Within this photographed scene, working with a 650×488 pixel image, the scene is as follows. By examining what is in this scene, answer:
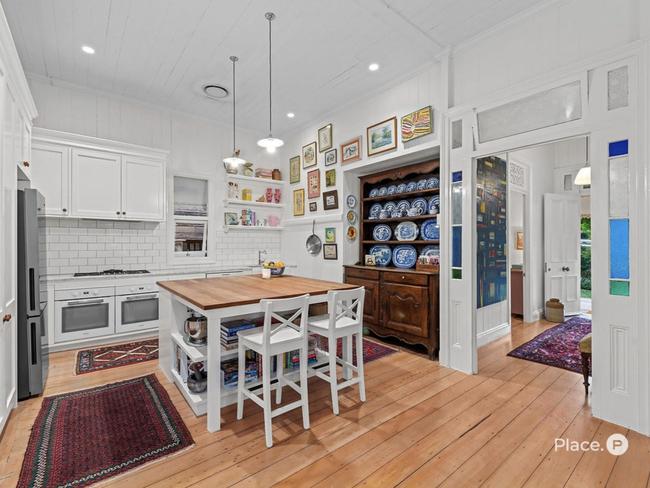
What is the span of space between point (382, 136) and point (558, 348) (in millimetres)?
3403

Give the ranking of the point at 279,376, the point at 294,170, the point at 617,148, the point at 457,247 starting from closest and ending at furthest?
1. the point at 617,148
2. the point at 279,376
3. the point at 457,247
4. the point at 294,170

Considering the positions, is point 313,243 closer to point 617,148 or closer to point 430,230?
point 430,230

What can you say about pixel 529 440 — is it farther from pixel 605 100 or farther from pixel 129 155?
pixel 129 155

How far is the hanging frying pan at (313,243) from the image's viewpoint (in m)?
5.32

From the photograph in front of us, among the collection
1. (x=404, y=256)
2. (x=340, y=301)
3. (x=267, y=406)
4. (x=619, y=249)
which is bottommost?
(x=267, y=406)

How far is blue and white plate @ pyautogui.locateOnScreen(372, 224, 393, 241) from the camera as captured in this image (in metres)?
4.77

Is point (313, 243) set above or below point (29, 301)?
above

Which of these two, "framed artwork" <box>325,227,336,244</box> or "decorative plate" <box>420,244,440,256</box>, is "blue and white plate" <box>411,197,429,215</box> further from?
"framed artwork" <box>325,227,336,244</box>

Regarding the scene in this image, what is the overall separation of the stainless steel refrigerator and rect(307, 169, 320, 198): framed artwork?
346 centimetres

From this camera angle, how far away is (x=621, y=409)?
2.35m

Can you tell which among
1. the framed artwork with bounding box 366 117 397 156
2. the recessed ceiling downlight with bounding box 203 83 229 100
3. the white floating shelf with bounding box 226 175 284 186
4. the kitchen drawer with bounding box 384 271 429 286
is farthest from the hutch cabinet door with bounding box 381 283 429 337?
the recessed ceiling downlight with bounding box 203 83 229 100


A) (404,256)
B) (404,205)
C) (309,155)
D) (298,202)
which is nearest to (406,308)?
(404,256)

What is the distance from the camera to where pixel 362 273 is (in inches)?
179

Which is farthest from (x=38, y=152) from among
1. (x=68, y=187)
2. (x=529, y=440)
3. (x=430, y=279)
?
(x=529, y=440)
